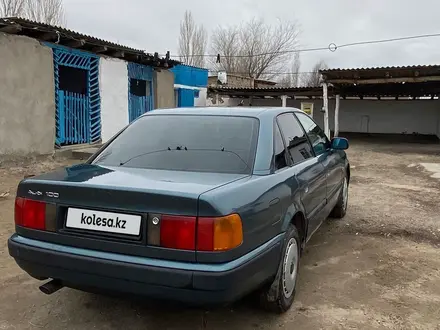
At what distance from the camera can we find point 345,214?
5.52 m

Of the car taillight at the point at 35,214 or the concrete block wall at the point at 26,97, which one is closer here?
the car taillight at the point at 35,214

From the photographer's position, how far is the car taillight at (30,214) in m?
2.43

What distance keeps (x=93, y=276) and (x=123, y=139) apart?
129 centimetres

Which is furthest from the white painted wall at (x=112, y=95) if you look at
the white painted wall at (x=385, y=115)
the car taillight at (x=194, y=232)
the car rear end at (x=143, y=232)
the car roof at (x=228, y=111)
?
the white painted wall at (x=385, y=115)

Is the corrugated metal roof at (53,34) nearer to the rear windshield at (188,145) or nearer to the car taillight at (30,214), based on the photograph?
the rear windshield at (188,145)

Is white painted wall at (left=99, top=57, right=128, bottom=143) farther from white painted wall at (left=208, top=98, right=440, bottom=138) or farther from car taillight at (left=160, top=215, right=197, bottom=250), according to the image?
white painted wall at (left=208, top=98, right=440, bottom=138)

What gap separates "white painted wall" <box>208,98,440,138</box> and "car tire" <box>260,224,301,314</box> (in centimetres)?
1939

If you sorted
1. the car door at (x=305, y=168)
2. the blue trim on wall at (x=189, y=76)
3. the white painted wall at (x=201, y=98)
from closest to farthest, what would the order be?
the car door at (x=305, y=168)
the blue trim on wall at (x=189, y=76)
the white painted wall at (x=201, y=98)

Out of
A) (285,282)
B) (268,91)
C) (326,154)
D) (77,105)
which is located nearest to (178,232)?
(285,282)

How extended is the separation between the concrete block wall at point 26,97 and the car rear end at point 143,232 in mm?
6644

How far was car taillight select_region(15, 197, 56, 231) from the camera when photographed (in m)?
2.39

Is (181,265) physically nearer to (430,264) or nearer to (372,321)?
(372,321)

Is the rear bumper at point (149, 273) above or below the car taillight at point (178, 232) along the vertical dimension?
below

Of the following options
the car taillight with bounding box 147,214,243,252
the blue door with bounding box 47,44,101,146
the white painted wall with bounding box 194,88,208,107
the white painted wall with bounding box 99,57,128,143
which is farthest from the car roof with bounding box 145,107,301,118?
the white painted wall with bounding box 194,88,208,107
